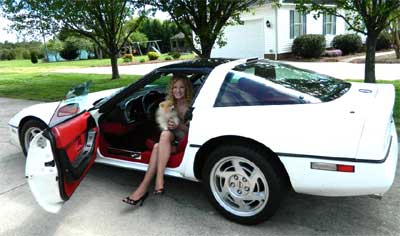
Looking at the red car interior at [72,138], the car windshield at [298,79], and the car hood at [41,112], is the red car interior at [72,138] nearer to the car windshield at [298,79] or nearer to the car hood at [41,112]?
the car hood at [41,112]

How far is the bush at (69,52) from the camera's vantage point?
43.0 meters

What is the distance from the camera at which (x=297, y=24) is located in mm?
23375

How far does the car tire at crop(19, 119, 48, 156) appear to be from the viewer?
4.49 m

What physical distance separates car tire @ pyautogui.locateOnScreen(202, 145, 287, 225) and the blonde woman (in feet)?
1.51

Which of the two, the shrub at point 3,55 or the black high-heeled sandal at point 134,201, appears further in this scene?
the shrub at point 3,55

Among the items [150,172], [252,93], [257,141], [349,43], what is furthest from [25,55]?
[257,141]

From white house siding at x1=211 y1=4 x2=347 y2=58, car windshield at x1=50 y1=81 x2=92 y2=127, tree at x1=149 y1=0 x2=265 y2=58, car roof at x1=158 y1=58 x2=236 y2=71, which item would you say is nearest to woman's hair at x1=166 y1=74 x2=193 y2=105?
car roof at x1=158 y1=58 x2=236 y2=71

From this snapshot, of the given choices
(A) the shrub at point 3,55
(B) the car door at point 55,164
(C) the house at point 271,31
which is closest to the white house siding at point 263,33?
(C) the house at point 271,31

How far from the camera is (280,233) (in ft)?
9.91

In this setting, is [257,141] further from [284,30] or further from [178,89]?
[284,30]

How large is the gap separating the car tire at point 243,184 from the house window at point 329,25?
23.8 metres

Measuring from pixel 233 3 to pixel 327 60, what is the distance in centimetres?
1215

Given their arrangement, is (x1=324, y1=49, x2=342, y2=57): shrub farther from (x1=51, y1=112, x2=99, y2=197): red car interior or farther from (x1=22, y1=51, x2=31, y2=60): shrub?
(x1=22, y1=51, x2=31, y2=60): shrub

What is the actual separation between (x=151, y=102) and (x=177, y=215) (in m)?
1.71
